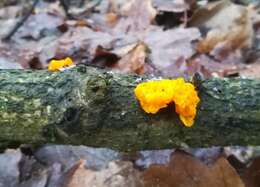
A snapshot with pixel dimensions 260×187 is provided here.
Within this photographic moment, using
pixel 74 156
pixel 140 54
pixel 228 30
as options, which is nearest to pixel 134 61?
pixel 140 54

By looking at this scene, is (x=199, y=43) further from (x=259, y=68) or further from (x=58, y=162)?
(x=58, y=162)

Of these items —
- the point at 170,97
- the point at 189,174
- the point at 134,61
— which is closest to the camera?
Result: the point at 170,97

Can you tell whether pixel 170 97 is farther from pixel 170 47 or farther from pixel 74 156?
pixel 170 47

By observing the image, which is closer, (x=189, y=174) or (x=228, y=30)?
(x=189, y=174)

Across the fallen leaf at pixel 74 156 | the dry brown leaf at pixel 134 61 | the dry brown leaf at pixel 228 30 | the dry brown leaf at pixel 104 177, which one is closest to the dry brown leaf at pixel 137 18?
the dry brown leaf at pixel 228 30

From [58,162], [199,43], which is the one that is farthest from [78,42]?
[58,162]

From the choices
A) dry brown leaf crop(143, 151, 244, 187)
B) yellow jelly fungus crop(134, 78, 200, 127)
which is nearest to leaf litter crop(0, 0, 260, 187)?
dry brown leaf crop(143, 151, 244, 187)
